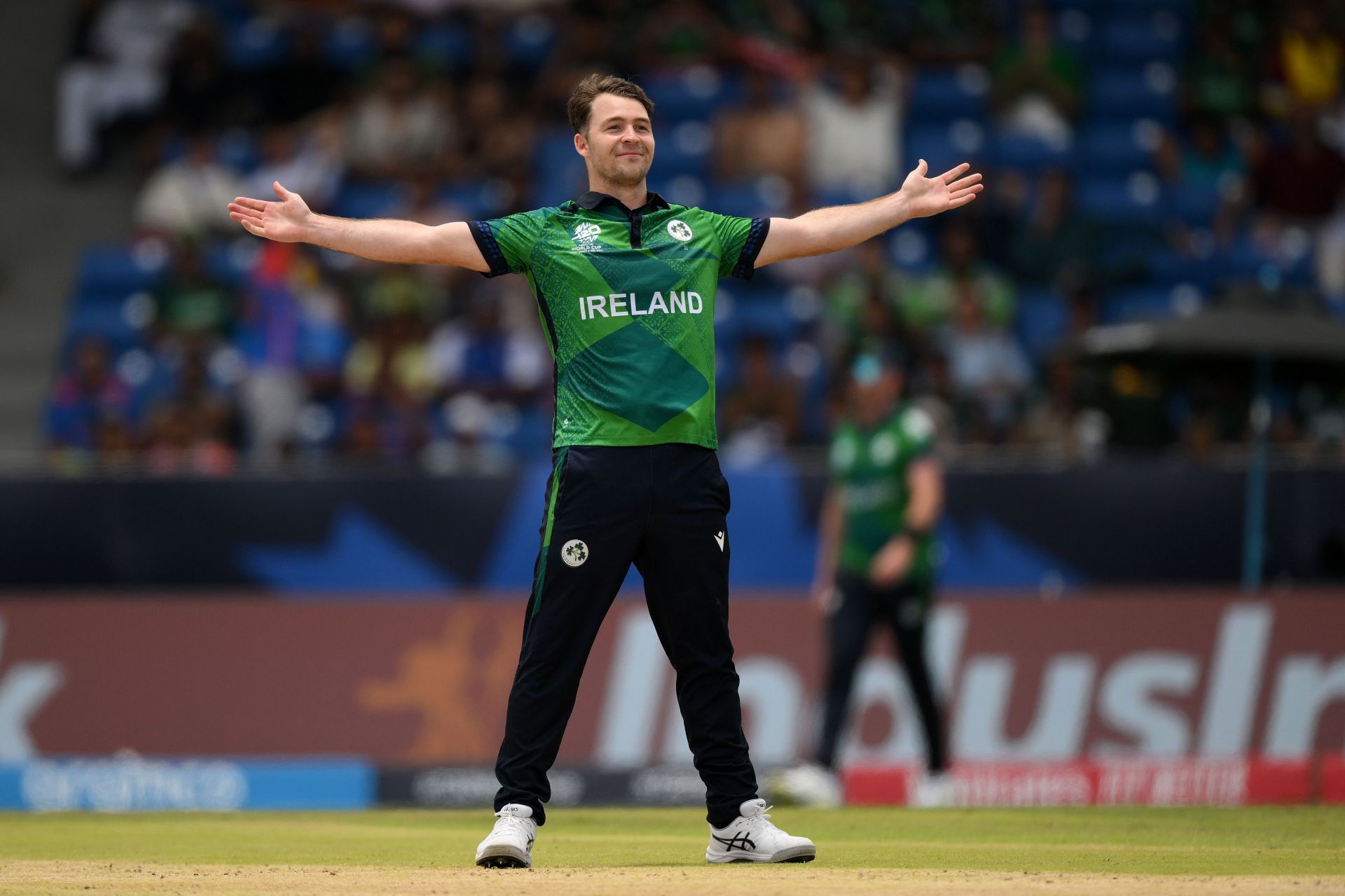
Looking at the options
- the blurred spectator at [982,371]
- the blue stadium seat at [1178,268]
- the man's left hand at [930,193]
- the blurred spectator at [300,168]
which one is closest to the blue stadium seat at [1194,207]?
the blue stadium seat at [1178,268]

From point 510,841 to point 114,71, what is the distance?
14.1 m

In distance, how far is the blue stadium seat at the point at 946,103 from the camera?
17219mm

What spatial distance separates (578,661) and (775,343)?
363 inches

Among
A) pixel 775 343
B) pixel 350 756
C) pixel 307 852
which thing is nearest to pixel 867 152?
pixel 775 343

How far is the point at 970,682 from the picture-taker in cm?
1210

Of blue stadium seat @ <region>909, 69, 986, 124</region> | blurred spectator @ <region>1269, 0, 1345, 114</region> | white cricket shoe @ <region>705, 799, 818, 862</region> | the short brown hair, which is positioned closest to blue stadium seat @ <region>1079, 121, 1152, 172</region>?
blue stadium seat @ <region>909, 69, 986, 124</region>

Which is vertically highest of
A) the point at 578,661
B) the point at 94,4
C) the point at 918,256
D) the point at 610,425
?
the point at 94,4

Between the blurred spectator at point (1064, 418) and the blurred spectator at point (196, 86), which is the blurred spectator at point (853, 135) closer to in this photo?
the blurred spectator at point (1064, 418)

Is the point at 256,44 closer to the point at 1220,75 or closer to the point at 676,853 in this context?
the point at 1220,75

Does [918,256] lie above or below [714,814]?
above

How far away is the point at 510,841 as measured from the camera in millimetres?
5910

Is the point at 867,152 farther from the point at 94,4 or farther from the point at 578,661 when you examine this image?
the point at 578,661

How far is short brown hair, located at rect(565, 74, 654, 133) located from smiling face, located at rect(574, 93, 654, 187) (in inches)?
0.8

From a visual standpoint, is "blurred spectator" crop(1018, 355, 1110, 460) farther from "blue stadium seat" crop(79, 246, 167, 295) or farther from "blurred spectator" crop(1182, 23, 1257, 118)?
"blue stadium seat" crop(79, 246, 167, 295)
